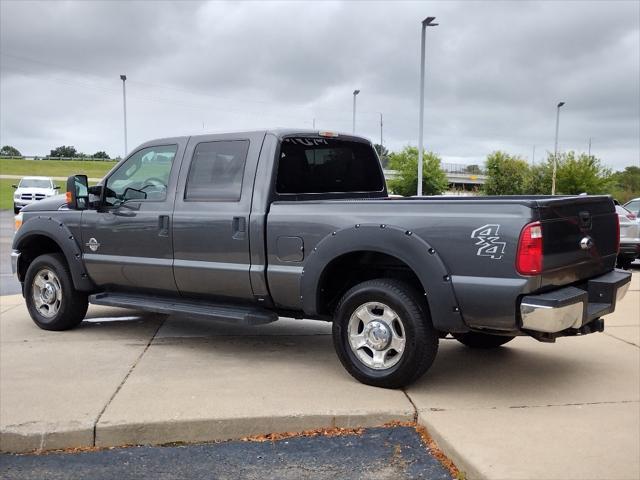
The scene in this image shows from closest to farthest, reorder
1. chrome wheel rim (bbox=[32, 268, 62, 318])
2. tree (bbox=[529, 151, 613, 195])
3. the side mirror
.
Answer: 1. the side mirror
2. chrome wheel rim (bbox=[32, 268, 62, 318])
3. tree (bbox=[529, 151, 613, 195])

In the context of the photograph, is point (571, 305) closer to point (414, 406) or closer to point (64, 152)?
point (414, 406)

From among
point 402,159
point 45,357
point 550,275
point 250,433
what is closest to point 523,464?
point 550,275

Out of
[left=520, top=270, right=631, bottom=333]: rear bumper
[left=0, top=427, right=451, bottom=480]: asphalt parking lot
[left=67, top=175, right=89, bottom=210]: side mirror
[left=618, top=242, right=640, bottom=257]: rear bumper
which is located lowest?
[left=0, top=427, right=451, bottom=480]: asphalt parking lot

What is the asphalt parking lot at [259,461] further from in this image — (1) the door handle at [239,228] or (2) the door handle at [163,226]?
(2) the door handle at [163,226]

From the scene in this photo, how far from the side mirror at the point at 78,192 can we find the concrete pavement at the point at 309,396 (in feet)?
4.33

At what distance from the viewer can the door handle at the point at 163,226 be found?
5.98m

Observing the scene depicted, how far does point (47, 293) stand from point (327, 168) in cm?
325

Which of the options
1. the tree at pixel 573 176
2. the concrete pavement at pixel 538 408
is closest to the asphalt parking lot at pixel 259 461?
the concrete pavement at pixel 538 408

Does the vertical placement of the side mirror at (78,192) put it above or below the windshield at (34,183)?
below

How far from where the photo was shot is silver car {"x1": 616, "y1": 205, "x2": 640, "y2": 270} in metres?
13.0

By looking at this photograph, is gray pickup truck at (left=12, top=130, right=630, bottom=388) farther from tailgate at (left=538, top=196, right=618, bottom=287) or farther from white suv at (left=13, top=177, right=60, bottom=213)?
white suv at (left=13, top=177, right=60, bottom=213)

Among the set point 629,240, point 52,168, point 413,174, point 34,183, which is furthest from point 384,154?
point 629,240

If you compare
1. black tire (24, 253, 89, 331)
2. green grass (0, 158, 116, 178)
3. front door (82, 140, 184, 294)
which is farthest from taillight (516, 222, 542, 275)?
green grass (0, 158, 116, 178)

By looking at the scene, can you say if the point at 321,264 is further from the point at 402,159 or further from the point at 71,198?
the point at 402,159
